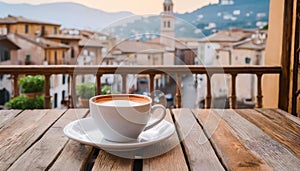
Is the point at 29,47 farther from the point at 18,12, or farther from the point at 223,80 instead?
the point at 223,80

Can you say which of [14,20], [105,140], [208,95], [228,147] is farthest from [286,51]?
[14,20]

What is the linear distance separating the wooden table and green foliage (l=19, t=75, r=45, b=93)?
282 centimetres

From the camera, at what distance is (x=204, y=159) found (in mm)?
871

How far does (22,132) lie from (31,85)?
3.13m

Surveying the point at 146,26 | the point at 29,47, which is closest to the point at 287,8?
the point at 146,26

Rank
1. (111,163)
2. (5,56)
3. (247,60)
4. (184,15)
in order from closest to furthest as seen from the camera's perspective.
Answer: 1. (111,163)
2. (184,15)
3. (247,60)
4. (5,56)

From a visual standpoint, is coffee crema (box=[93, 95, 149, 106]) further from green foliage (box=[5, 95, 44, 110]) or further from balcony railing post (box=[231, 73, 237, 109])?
green foliage (box=[5, 95, 44, 110])

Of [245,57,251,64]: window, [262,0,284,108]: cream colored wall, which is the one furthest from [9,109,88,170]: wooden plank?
[245,57,251,64]: window

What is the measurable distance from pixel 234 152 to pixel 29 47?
14.8 ft

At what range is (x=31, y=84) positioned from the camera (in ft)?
13.4

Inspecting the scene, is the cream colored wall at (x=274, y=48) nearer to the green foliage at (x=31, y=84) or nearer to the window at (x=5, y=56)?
the green foliage at (x=31, y=84)

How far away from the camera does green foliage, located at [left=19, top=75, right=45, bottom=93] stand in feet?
13.4

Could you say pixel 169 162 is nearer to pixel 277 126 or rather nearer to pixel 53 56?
pixel 277 126

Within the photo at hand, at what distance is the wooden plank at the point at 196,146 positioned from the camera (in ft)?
2.74
